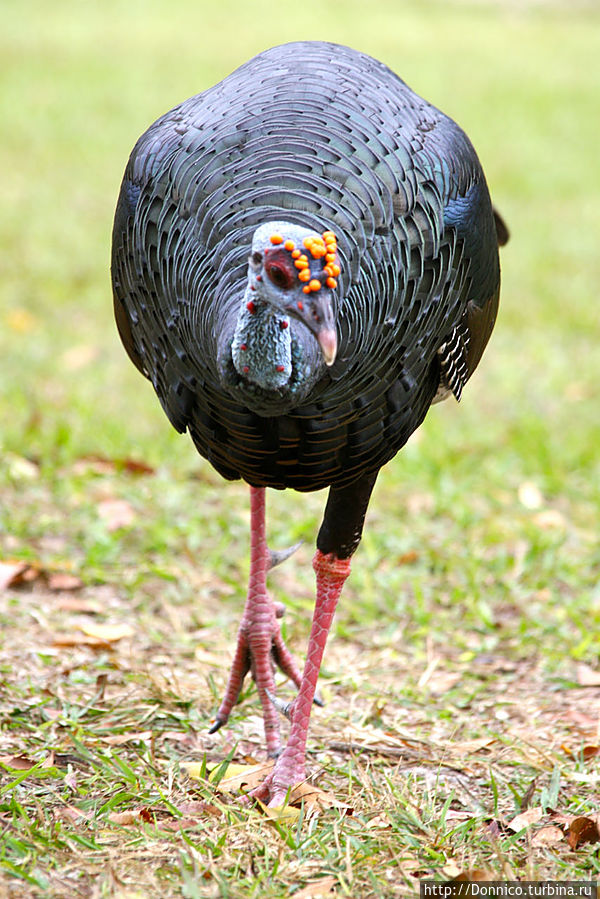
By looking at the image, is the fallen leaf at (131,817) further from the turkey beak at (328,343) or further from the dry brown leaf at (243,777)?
the turkey beak at (328,343)

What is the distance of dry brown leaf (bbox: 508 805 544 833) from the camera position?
10.4 ft

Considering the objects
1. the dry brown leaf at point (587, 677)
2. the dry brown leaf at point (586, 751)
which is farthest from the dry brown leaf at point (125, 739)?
the dry brown leaf at point (587, 677)

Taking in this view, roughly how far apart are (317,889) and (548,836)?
75 cm

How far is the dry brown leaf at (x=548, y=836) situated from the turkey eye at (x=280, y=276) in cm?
175

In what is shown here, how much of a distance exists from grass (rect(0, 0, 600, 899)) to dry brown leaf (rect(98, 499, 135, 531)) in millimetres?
32

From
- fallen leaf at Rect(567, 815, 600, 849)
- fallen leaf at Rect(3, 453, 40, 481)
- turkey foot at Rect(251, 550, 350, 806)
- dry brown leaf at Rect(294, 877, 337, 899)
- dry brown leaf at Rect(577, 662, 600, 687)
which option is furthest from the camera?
fallen leaf at Rect(3, 453, 40, 481)

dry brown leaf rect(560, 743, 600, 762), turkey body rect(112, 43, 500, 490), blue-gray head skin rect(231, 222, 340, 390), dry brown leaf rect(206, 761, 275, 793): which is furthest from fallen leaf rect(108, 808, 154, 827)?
dry brown leaf rect(560, 743, 600, 762)

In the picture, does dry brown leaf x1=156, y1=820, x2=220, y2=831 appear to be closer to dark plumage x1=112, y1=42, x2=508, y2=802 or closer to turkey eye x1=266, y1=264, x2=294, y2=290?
dark plumage x1=112, y1=42, x2=508, y2=802

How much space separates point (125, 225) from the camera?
10.8 feet

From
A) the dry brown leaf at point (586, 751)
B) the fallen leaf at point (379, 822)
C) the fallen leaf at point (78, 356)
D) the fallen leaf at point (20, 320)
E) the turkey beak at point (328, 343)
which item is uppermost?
the fallen leaf at point (20, 320)

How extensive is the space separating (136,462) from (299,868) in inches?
116

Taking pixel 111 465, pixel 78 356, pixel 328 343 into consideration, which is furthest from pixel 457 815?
Answer: pixel 78 356

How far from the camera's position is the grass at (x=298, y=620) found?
296cm

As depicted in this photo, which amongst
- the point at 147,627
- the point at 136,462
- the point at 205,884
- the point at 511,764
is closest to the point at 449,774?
the point at 511,764
